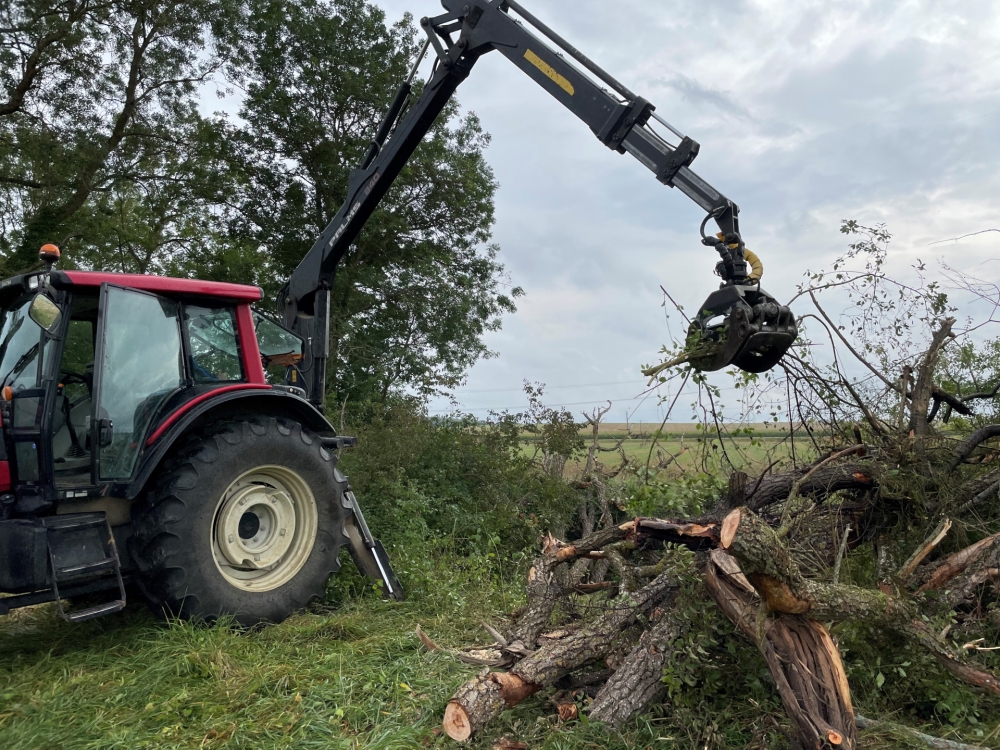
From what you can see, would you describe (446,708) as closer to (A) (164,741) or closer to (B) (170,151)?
(A) (164,741)

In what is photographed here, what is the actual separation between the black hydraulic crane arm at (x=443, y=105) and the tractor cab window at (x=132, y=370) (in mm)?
2058

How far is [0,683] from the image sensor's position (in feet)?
13.6

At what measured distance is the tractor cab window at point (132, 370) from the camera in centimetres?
460

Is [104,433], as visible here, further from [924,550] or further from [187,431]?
[924,550]

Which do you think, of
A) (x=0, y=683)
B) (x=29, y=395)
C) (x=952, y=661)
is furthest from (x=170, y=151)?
(x=952, y=661)

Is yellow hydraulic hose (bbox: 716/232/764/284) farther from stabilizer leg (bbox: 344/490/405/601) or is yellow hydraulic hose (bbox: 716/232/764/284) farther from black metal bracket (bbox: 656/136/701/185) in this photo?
stabilizer leg (bbox: 344/490/405/601)

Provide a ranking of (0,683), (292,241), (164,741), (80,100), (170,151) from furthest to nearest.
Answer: (292,241), (170,151), (80,100), (0,683), (164,741)

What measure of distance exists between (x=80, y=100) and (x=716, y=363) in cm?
1250

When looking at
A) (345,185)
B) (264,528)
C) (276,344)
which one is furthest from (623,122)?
(345,185)

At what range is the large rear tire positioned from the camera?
4.60 meters

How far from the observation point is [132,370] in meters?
4.79

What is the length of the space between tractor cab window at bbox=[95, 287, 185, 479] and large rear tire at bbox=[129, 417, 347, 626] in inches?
11.3

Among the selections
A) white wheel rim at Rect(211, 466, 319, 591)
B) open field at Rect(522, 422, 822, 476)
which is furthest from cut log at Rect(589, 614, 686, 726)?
white wheel rim at Rect(211, 466, 319, 591)

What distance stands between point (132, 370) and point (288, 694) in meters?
2.24
